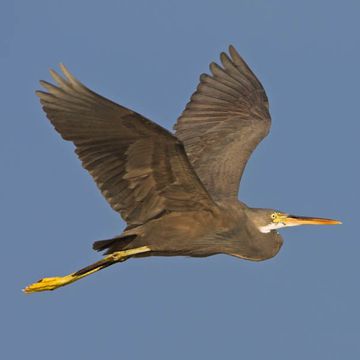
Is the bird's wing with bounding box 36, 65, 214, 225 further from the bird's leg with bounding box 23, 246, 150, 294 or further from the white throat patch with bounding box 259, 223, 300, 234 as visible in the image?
the white throat patch with bounding box 259, 223, 300, 234

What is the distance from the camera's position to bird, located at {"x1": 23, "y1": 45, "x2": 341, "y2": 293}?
9562 millimetres

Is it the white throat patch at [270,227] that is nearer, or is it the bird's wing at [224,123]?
the white throat patch at [270,227]

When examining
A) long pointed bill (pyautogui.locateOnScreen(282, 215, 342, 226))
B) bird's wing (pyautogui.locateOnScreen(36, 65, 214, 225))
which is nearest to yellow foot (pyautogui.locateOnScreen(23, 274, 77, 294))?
bird's wing (pyautogui.locateOnScreen(36, 65, 214, 225))

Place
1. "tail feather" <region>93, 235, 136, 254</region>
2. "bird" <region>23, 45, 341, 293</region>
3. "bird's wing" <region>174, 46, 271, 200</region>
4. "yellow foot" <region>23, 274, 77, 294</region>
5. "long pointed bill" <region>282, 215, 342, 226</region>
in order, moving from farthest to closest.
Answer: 1. "bird's wing" <region>174, 46, 271, 200</region>
2. "long pointed bill" <region>282, 215, 342, 226</region>
3. "yellow foot" <region>23, 274, 77, 294</region>
4. "tail feather" <region>93, 235, 136, 254</region>
5. "bird" <region>23, 45, 341, 293</region>

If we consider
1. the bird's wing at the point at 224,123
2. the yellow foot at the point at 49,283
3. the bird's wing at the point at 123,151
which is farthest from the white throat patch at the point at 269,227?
the yellow foot at the point at 49,283

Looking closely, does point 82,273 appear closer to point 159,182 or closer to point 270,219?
point 159,182

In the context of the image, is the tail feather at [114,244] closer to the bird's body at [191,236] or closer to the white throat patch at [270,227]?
the bird's body at [191,236]

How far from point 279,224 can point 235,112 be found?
2.64m

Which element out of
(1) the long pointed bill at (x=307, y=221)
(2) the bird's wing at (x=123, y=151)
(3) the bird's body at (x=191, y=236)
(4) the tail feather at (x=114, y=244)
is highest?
(2) the bird's wing at (x=123, y=151)

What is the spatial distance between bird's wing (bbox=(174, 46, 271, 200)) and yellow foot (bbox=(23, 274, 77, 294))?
188cm

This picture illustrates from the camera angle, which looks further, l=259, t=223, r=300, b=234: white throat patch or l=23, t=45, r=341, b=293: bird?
l=259, t=223, r=300, b=234: white throat patch

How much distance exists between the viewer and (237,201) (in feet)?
36.8

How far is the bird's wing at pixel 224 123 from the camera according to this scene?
470 inches

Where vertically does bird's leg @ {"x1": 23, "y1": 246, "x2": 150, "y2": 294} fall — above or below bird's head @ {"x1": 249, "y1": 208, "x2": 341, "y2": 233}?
above
